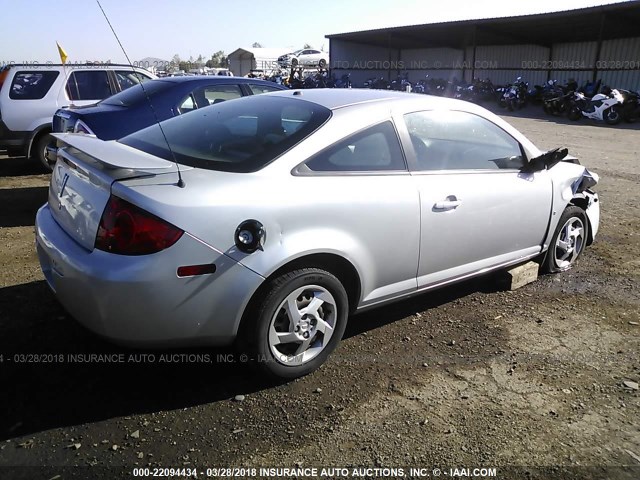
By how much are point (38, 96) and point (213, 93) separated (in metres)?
3.85

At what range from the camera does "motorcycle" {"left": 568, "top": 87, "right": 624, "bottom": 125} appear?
18.1m

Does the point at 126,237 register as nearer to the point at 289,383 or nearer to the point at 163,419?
the point at 163,419

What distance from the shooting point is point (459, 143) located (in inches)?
148

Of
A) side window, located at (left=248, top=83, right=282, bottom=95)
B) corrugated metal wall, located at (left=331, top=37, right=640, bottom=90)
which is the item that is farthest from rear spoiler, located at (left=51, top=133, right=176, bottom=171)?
corrugated metal wall, located at (left=331, top=37, right=640, bottom=90)

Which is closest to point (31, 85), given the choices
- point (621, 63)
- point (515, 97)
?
point (515, 97)

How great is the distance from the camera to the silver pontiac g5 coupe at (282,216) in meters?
2.50

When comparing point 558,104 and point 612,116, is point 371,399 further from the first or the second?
point 558,104

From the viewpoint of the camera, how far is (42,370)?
9.94ft

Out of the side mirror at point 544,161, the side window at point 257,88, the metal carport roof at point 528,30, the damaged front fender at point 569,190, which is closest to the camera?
the side mirror at point 544,161

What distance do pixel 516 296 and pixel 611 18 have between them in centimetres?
2488

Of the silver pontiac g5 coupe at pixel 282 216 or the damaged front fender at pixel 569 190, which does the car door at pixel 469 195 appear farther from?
the damaged front fender at pixel 569 190

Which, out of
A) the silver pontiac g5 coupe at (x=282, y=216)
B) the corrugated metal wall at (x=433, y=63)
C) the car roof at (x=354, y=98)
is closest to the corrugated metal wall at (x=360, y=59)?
the corrugated metal wall at (x=433, y=63)

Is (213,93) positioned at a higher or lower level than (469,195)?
higher

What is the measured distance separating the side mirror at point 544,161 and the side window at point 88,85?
25.6ft
